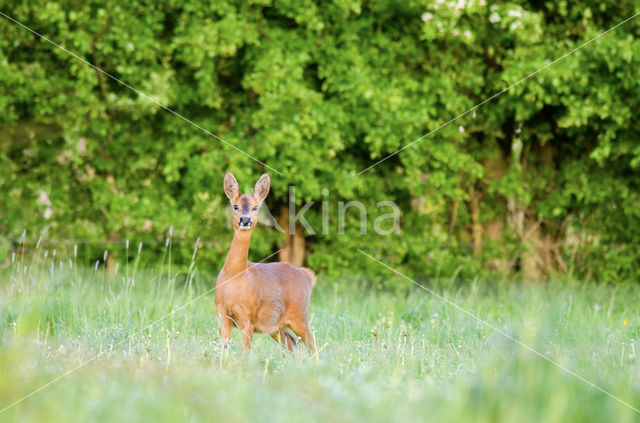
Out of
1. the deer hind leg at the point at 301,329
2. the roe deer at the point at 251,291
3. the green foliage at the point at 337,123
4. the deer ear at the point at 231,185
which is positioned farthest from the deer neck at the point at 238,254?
the green foliage at the point at 337,123

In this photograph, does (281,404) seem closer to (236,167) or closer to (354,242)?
(236,167)

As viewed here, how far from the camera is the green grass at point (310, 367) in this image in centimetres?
327

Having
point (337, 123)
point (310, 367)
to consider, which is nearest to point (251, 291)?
point (310, 367)

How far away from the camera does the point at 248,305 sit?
5125 millimetres

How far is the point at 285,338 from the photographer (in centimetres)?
570

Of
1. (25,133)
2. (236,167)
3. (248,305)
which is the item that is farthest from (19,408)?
(25,133)

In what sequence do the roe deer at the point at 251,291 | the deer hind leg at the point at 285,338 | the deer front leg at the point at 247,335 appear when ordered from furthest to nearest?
the deer hind leg at the point at 285,338 → the roe deer at the point at 251,291 → the deer front leg at the point at 247,335

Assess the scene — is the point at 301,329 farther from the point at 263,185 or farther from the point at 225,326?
the point at 263,185

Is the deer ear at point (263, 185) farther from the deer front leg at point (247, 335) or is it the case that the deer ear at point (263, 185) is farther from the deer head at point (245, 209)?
the deer front leg at point (247, 335)

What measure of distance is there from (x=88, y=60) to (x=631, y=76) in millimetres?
5779

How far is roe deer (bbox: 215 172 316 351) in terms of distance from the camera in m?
5.11

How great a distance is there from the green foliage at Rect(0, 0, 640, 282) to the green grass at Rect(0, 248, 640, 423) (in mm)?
2161

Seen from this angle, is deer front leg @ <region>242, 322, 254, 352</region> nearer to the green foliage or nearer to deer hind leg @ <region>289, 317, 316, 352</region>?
deer hind leg @ <region>289, 317, 316, 352</region>

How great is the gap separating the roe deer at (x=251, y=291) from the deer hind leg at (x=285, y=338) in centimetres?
2
